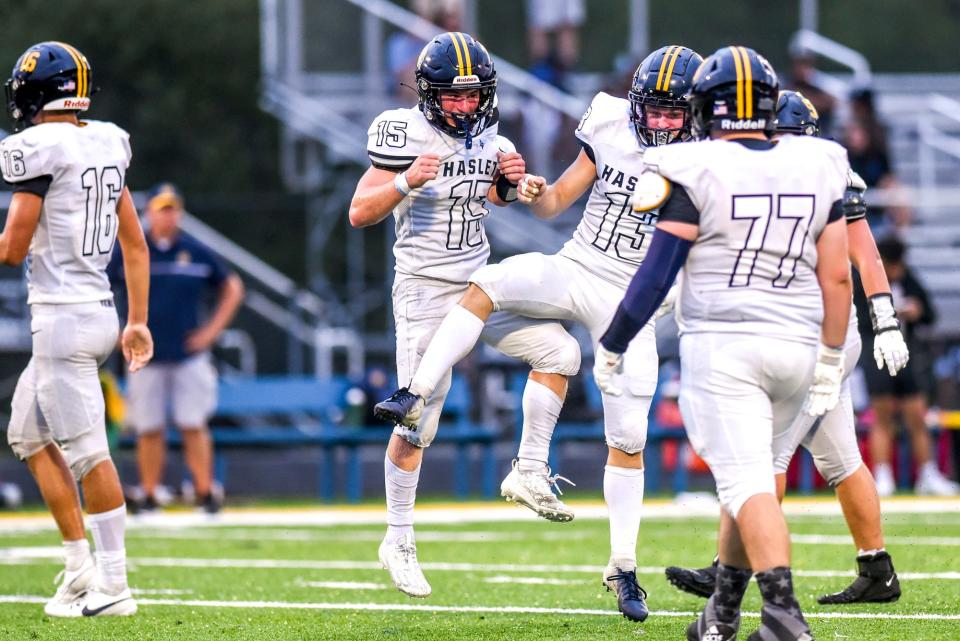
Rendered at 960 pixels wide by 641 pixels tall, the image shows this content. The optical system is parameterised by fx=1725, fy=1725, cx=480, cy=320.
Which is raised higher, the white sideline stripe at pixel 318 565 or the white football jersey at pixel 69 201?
the white football jersey at pixel 69 201

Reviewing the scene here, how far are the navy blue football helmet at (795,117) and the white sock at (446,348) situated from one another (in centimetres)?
139

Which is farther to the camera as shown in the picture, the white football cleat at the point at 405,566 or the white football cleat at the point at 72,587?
the white football cleat at the point at 72,587

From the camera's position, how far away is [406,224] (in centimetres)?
680

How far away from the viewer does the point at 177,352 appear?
12.1m

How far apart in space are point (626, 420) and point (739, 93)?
1.82 m

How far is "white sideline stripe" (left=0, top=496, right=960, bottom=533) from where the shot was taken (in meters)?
11.4

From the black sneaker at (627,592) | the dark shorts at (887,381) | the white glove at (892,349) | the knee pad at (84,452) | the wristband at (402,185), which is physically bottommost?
the dark shorts at (887,381)

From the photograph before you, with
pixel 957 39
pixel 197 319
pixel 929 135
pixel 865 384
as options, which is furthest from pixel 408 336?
pixel 957 39

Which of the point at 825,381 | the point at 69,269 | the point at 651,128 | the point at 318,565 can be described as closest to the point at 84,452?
the point at 69,269

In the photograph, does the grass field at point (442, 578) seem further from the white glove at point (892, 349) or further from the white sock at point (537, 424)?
the white glove at point (892, 349)

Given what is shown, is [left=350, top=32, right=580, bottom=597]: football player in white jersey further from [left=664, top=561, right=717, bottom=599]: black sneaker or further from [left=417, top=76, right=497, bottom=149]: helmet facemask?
[left=664, top=561, right=717, bottom=599]: black sneaker

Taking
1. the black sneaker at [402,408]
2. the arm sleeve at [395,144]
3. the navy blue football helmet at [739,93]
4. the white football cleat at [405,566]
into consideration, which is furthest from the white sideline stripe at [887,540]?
the navy blue football helmet at [739,93]

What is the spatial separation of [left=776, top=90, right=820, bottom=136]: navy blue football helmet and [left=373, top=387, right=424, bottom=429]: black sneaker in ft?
5.63

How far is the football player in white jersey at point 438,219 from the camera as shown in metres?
6.52
